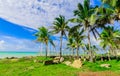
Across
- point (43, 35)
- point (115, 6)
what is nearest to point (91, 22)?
point (115, 6)

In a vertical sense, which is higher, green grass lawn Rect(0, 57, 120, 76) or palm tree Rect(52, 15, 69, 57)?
palm tree Rect(52, 15, 69, 57)

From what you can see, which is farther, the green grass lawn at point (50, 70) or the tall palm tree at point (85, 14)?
the tall palm tree at point (85, 14)

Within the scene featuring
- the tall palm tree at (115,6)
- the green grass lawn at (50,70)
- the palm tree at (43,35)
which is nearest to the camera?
the green grass lawn at (50,70)

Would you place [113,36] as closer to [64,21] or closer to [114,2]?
[64,21]

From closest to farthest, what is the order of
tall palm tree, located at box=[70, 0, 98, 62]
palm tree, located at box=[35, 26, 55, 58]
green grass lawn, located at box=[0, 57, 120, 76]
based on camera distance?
green grass lawn, located at box=[0, 57, 120, 76] → tall palm tree, located at box=[70, 0, 98, 62] → palm tree, located at box=[35, 26, 55, 58]

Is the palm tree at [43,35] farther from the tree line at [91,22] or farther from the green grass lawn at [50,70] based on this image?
the green grass lawn at [50,70]

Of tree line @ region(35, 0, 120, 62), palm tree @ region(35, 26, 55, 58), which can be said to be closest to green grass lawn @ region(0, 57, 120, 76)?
tree line @ region(35, 0, 120, 62)

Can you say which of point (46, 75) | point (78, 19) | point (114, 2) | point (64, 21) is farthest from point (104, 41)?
point (46, 75)

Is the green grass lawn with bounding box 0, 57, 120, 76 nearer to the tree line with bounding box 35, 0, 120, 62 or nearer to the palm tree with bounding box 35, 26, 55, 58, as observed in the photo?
the tree line with bounding box 35, 0, 120, 62

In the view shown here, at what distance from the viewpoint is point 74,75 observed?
→ 2914 cm

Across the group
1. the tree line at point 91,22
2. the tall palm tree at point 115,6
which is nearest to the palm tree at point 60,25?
the tree line at point 91,22

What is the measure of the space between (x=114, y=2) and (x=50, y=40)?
42143 mm

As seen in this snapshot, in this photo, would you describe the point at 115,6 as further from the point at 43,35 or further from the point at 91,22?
the point at 43,35

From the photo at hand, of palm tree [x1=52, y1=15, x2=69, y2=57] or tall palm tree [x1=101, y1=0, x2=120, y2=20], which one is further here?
palm tree [x1=52, y1=15, x2=69, y2=57]
